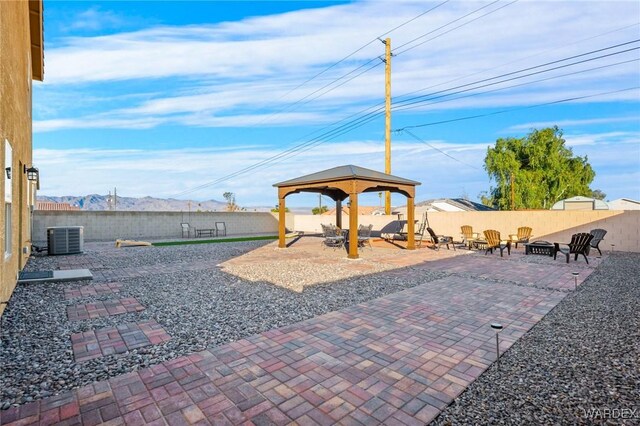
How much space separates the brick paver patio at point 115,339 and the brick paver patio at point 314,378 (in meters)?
0.12

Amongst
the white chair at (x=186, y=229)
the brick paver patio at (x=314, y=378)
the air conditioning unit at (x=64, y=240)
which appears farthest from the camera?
the white chair at (x=186, y=229)

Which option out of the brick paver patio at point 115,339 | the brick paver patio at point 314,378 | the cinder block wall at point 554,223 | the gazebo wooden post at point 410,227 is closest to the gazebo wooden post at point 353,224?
the gazebo wooden post at point 410,227

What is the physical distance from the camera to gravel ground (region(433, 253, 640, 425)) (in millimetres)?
2426

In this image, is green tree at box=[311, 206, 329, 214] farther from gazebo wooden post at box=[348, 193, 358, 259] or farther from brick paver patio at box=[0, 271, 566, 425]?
brick paver patio at box=[0, 271, 566, 425]

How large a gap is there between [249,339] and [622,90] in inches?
869

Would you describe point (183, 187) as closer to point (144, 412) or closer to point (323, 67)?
point (323, 67)

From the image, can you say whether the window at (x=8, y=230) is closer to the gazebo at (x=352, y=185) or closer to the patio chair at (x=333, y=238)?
the gazebo at (x=352, y=185)

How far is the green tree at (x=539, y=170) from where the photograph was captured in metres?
31.3

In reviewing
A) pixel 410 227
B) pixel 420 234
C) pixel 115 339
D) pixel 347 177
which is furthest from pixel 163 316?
pixel 420 234

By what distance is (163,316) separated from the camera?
186 inches

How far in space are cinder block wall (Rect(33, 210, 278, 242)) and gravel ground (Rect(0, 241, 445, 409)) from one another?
1097 cm

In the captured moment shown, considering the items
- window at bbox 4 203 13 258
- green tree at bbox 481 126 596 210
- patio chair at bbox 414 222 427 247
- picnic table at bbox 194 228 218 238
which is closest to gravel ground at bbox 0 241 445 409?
window at bbox 4 203 13 258

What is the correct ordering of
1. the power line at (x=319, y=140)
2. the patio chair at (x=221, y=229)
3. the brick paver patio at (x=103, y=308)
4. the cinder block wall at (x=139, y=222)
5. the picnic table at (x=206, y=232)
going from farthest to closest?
the power line at (x=319, y=140) → the patio chair at (x=221, y=229) → the picnic table at (x=206, y=232) → the cinder block wall at (x=139, y=222) → the brick paver patio at (x=103, y=308)

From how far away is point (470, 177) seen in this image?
46.7m
